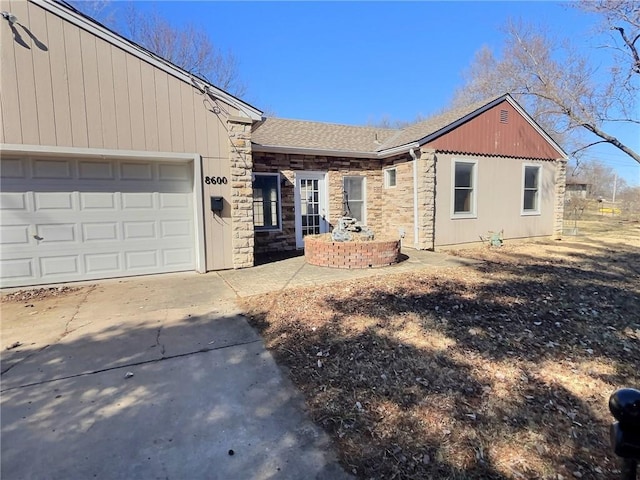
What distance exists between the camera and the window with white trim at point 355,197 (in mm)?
11141

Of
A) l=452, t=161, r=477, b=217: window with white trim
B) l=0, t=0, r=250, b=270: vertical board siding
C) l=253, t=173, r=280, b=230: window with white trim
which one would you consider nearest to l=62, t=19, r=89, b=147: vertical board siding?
l=0, t=0, r=250, b=270: vertical board siding

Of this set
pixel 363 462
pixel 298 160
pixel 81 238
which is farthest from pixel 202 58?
pixel 363 462

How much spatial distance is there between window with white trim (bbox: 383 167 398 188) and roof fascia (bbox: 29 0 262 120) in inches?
206

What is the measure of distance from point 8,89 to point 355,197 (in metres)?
8.50

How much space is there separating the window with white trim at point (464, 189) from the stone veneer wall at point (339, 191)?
4.92 ft

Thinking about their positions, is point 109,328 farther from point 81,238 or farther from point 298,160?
point 298,160

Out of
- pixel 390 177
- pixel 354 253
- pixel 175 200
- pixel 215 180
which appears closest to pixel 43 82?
pixel 175 200

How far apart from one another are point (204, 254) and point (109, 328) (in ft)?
9.97

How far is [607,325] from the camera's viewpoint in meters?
4.29

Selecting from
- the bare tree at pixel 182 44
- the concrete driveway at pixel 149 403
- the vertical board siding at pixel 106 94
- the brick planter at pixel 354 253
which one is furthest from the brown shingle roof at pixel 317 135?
the bare tree at pixel 182 44

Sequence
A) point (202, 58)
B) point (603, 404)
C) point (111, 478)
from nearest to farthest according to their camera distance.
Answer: point (111, 478) < point (603, 404) < point (202, 58)

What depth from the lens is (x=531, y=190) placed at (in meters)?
12.1

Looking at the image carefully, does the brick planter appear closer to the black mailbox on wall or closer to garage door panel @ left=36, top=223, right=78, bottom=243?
the black mailbox on wall

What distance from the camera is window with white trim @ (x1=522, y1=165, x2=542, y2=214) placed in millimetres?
11883
